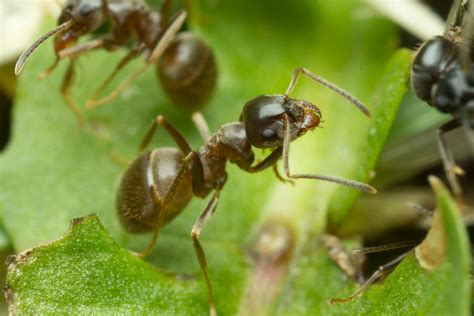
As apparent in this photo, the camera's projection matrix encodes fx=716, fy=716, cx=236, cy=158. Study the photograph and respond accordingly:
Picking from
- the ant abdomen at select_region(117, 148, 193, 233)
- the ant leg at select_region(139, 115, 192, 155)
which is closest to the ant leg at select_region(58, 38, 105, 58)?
the ant leg at select_region(139, 115, 192, 155)

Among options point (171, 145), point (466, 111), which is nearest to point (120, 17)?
point (171, 145)

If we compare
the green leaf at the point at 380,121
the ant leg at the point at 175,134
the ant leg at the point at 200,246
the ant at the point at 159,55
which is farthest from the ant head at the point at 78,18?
the green leaf at the point at 380,121

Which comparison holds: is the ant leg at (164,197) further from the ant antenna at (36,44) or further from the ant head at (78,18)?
the ant head at (78,18)

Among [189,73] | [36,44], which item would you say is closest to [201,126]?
[189,73]

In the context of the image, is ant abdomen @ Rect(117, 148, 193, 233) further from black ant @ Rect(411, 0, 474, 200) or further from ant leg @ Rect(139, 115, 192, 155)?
black ant @ Rect(411, 0, 474, 200)

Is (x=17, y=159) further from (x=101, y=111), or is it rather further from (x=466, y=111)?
(x=466, y=111)

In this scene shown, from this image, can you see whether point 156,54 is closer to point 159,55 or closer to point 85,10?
point 159,55
